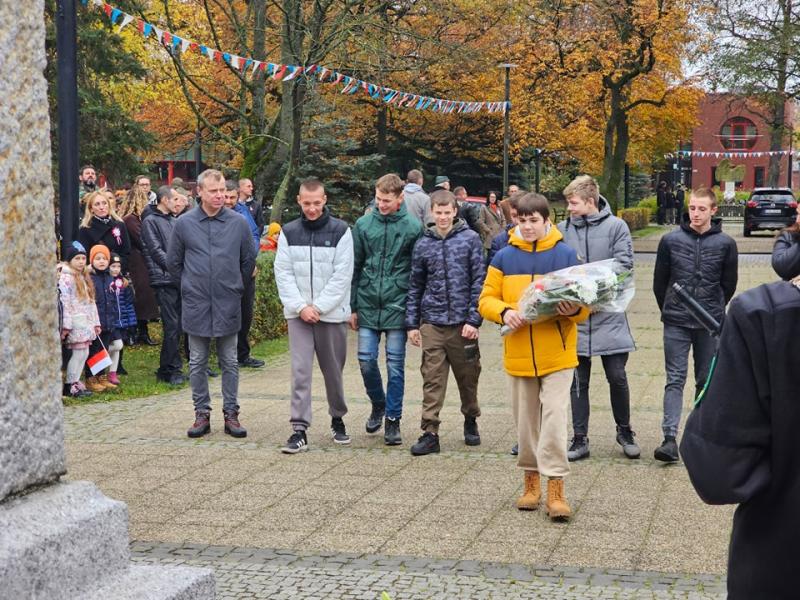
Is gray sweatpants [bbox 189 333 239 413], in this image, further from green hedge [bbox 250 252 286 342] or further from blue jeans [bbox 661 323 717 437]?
green hedge [bbox 250 252 286 342]

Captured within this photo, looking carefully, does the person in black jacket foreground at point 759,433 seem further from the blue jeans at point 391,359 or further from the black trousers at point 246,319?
the black trousers at point 246,319

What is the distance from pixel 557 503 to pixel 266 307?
8985 millimetres

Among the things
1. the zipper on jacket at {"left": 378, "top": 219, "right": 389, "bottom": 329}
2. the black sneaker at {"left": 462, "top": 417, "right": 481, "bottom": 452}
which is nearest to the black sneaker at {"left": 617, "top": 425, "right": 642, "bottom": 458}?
the black sneaker at {"left": 462, "top": 417, "right": 481, "bottom": 452}

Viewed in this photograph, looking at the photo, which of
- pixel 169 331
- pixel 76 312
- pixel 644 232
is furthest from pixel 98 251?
pixel 644 232

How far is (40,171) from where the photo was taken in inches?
132

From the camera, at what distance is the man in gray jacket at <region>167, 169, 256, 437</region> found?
915 centimetres

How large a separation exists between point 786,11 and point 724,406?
36.5m

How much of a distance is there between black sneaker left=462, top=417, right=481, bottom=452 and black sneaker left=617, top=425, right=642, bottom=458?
1070 mm

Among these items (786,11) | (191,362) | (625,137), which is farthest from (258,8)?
(625,137)

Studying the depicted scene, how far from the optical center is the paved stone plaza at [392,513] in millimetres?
5750

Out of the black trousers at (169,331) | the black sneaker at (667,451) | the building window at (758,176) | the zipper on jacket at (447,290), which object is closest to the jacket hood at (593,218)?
the zipper on jacket at (447,290)

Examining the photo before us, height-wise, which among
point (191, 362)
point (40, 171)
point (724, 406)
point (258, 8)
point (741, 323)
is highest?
point (258, 8)

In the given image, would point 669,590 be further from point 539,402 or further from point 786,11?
point 786,11

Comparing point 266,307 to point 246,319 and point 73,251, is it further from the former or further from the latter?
point 73,251
